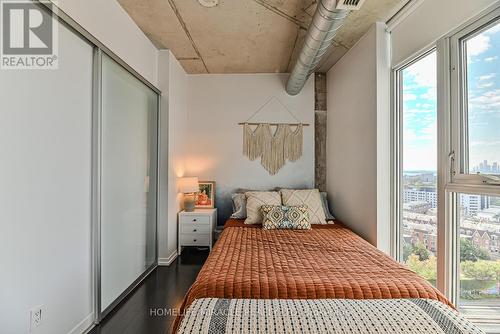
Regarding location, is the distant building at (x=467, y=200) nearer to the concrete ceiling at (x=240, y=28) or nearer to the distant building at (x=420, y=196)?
the distant building at (x=420, y=196)

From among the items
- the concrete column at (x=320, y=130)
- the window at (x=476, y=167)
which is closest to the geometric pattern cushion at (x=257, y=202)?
the concrete column at (x=320, y=130)

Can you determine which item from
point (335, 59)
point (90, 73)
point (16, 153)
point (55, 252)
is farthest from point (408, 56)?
point (55, 252)

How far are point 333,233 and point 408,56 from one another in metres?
1.77

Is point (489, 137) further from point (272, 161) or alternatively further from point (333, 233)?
point (272, 161)

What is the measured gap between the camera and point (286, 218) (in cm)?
307

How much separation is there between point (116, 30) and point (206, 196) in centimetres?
233

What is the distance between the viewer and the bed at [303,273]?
1525 millimetres

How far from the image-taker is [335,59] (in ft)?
11.4

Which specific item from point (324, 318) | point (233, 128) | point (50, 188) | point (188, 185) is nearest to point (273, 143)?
point (233, 128)

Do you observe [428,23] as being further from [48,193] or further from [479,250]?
[48,193]

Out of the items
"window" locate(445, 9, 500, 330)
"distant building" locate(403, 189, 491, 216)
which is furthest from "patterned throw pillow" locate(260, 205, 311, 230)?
"window" locate(445, 9, 500, 330)

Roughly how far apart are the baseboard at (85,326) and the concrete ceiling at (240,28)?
2471 millimetres

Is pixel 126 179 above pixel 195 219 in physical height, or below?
above

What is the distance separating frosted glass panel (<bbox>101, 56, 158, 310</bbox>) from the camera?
2.15 metres
